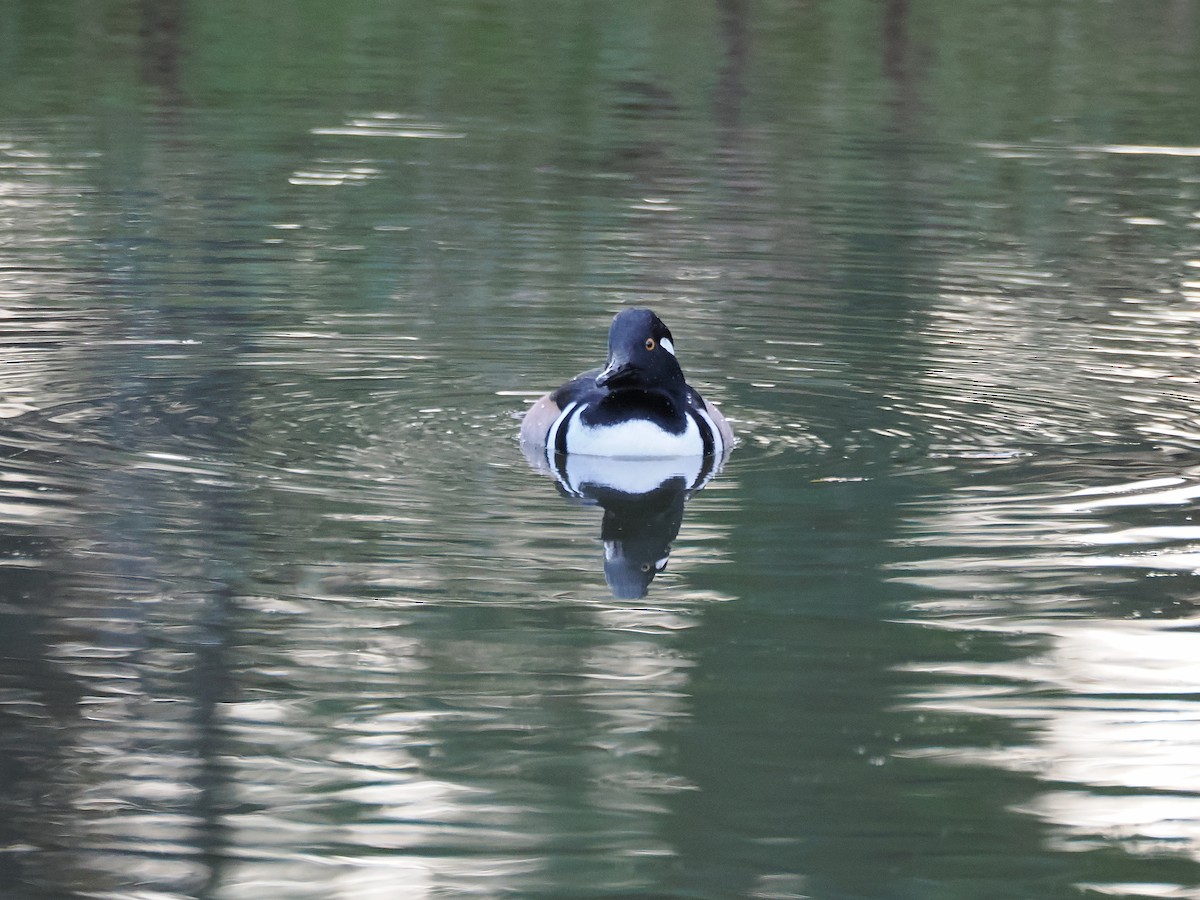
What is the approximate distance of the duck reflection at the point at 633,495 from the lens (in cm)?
982

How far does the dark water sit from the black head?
0.63 m

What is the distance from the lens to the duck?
1140 centimetres

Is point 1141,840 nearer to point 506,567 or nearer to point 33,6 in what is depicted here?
point 506,567

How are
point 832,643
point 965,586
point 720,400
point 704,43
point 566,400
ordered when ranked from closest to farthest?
point 832,643
point 965,586
point 566,400
point 720,400
point 704,43

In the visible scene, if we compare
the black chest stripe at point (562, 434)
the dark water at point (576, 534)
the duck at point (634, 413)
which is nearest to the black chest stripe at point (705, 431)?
the duck at point (634, 413)

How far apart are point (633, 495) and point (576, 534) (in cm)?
101

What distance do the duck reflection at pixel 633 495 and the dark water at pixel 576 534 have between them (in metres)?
0.13

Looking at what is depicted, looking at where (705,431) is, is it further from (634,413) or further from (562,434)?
(562,434)

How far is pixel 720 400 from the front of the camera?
43.1 ft

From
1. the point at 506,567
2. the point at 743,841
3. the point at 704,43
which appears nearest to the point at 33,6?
the point at 704,43

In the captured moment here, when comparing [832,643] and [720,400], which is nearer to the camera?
[832,643]

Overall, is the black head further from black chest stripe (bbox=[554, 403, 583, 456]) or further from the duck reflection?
the duck reflection

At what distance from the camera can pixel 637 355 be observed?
11.4 metres

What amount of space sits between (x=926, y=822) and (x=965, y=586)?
2.51 meters
